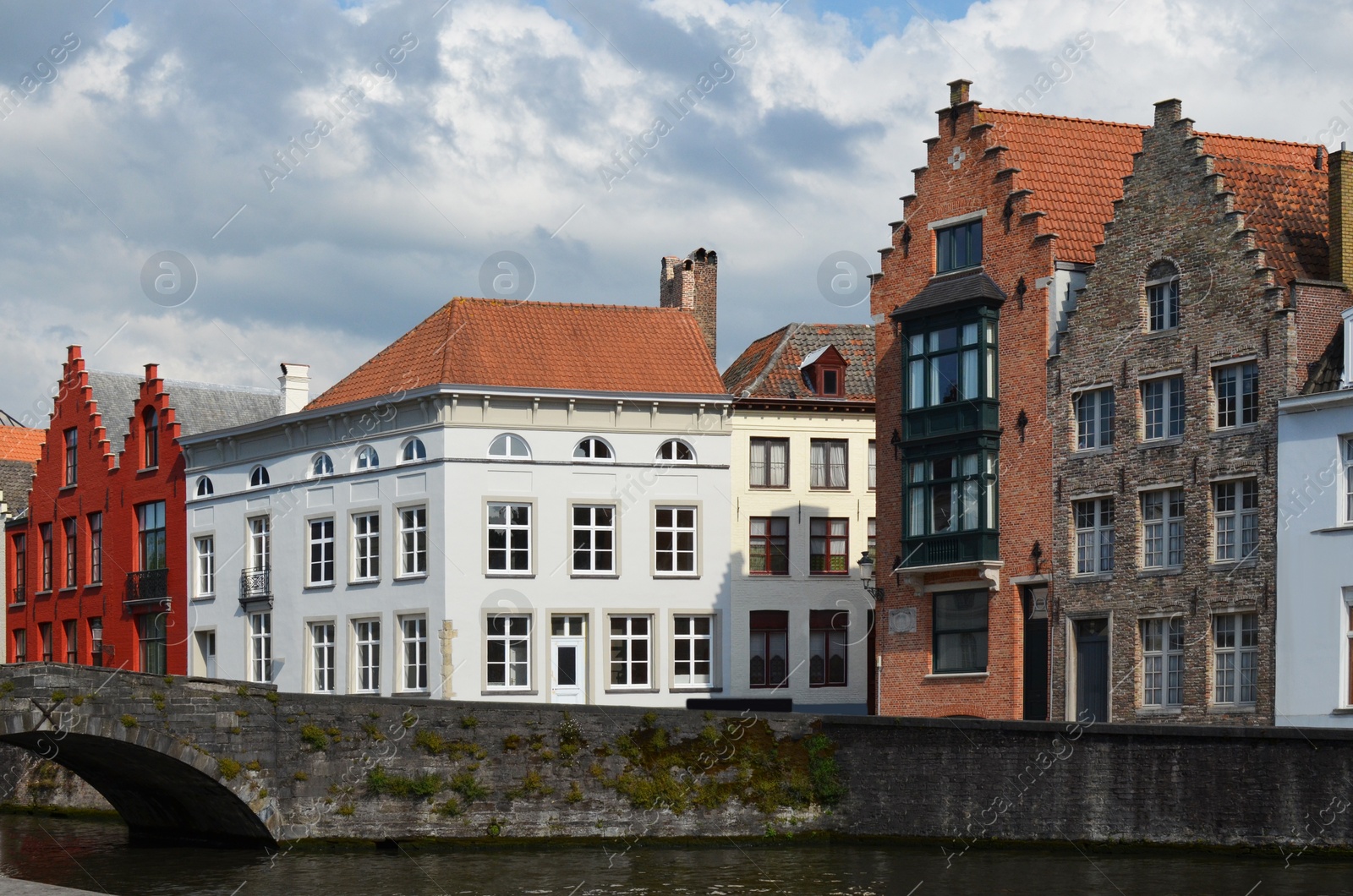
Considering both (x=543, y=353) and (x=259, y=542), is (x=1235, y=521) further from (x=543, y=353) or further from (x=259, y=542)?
(x=259, y=542)

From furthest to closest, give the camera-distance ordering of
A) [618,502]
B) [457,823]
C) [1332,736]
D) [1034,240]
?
[618,502]
[1034,240]
[457,823]
[1332,736]

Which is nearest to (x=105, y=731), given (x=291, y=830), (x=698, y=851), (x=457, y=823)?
(x=291, y=830)

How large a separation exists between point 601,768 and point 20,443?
39592 mm

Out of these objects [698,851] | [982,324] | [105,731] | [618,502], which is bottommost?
[698,851]

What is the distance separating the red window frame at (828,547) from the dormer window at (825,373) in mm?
3254

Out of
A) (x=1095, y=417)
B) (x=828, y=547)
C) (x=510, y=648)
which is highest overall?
(x=1095, y=417)

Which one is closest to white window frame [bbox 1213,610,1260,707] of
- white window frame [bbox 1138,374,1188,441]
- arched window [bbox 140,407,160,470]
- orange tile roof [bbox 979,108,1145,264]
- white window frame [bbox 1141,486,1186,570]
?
white window frame [bbox 1141,486,1186,570]

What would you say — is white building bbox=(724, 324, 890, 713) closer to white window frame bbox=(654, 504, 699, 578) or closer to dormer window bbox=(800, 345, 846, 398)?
dormer window bbox=(800, 345, 846, 398)

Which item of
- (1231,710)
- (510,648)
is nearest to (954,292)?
(1231,710)

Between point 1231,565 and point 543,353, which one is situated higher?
point 543,353

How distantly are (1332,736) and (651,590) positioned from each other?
20428 millimetres

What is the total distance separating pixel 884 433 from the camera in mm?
42312

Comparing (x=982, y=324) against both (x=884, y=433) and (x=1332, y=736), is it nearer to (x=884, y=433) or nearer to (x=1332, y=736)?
(x=884, y=433)

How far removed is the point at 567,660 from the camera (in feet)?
154
